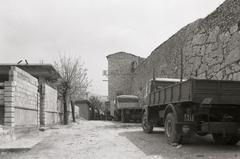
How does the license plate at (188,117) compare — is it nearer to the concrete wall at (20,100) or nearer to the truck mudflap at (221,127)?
the truck mudflap at (221,127)

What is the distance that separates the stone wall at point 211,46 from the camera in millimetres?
17625

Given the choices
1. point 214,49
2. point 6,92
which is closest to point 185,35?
point 214,49

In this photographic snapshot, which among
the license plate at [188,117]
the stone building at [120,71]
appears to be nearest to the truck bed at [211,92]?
the license plate at [188,117]

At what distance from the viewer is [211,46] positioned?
20.9m

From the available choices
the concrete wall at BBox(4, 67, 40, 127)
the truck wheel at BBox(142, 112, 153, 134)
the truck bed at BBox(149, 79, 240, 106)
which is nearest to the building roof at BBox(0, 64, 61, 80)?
the concrete wall at BBox(4, 67, 40, 127)

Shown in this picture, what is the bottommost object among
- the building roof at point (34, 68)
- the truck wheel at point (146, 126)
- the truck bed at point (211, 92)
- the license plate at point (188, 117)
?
the truck wheel at point (146, 126)

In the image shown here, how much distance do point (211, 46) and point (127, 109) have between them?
419 inches

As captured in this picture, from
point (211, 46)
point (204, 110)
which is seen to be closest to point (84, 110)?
point (211, 46)

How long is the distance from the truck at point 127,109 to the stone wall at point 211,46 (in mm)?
3736

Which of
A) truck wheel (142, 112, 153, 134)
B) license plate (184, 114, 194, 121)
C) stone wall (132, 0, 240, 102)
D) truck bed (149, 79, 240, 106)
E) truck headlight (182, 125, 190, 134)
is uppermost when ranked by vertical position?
stone wall (132, 0, 240, 102)

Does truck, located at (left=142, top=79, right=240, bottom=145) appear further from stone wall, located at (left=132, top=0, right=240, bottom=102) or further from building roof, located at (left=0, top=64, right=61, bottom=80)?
building roof, located at (left=0, top=64, right=61, bottom=80)

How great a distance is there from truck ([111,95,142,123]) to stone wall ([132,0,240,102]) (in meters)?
3.74

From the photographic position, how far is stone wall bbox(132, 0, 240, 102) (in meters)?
17.6

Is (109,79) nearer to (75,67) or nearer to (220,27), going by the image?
(75,67)
